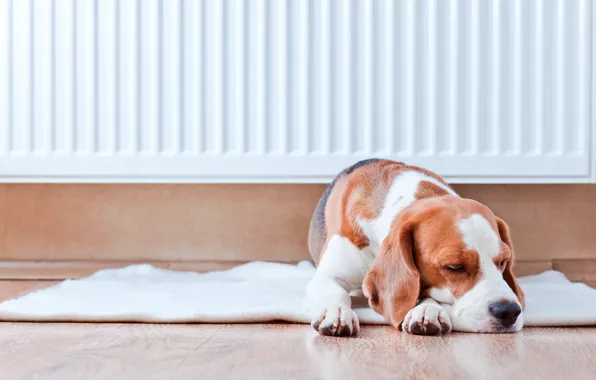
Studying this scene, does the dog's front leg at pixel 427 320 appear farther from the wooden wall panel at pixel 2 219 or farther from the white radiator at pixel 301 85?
the wooden wall panel at pixel 2 219

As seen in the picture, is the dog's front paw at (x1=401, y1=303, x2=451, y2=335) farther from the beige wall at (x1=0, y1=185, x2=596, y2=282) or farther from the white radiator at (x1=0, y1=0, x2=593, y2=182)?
the beige wall at (x1=0, y1=185, x2=596, y2=282)

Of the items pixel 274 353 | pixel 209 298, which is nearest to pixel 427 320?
pixel 274 353

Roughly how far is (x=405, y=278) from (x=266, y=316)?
249 mm

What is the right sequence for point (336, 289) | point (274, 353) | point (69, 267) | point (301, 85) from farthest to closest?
point (69, 267) < point (301, 85) < point (336, 289) < point (274, 353)

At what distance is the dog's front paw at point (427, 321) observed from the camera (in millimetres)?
1048

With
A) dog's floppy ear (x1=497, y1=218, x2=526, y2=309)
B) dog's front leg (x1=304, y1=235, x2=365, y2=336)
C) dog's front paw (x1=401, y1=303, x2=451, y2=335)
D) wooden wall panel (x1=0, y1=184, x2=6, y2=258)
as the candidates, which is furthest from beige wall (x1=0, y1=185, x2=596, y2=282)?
dog's front paw (x1=401, y1=303, x2=451, y2=335)

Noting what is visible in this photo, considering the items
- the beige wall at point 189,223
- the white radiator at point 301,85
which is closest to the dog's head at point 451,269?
the white radiator at point 301,85

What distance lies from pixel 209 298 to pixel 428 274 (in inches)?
18.1

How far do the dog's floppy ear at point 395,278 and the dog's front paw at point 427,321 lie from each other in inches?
0.4

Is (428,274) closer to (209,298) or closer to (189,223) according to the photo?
(209,298)

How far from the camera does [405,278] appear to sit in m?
1.08

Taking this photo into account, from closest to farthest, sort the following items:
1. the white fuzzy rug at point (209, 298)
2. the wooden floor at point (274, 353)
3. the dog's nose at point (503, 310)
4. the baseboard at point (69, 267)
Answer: the wooden floor at point (274, 353) → the dog's nose at point (503, 310) → the white fuzzy rug at point (209, 298) → the baseboard at point (69, 267)

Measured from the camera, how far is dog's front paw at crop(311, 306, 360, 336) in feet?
3.45

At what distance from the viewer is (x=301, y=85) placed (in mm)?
1625
